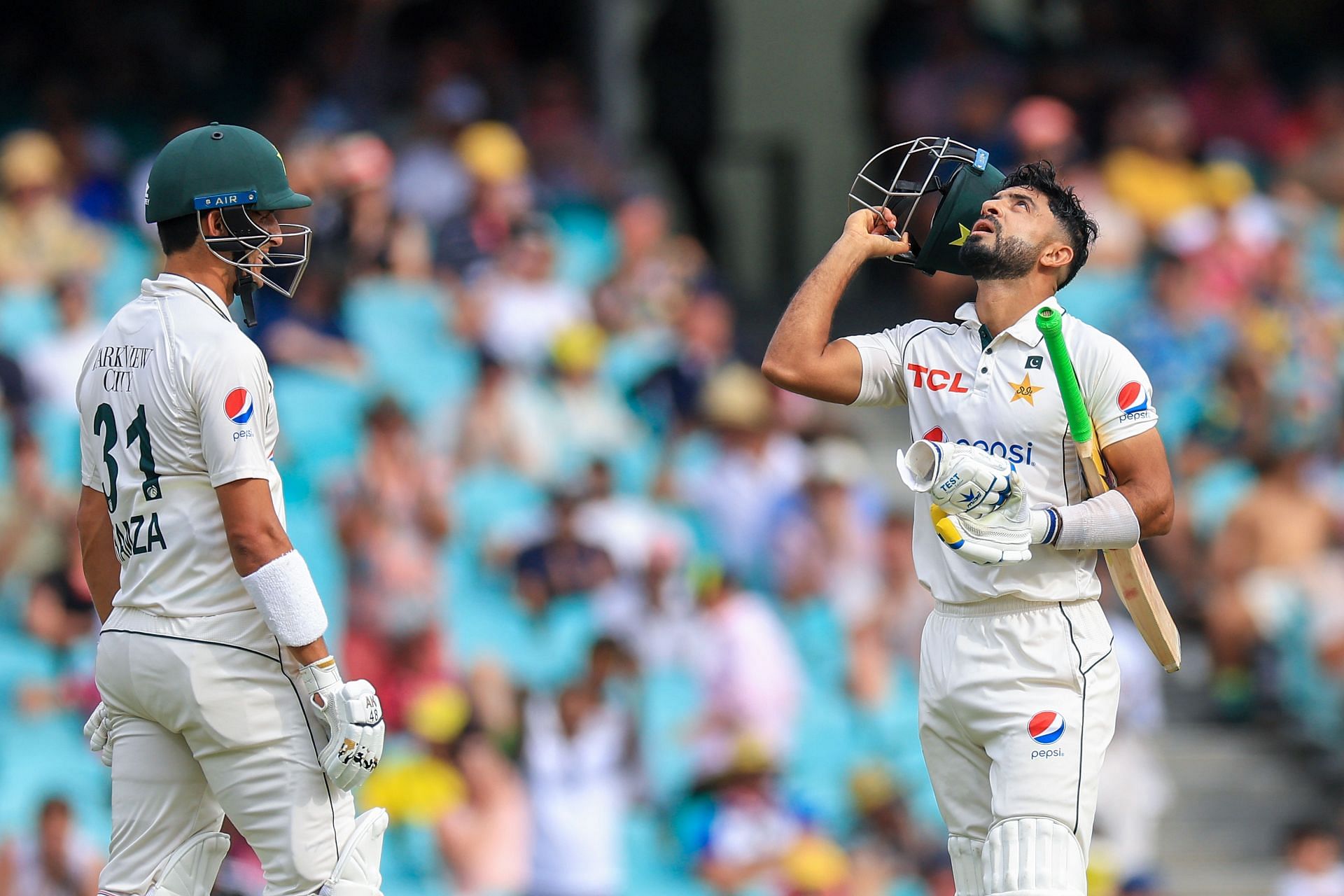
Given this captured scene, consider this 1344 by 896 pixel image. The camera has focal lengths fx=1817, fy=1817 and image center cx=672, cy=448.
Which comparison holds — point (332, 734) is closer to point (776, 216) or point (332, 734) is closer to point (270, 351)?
point (270, 351)

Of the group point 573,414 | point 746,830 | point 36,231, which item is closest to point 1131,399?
point 746,830

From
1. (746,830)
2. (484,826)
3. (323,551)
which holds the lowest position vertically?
(746,830)

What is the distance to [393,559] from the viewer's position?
29.4ft

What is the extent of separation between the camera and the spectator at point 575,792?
28.1 ft

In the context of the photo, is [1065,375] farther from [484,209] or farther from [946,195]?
[484,209]

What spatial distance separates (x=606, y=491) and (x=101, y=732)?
5526mm

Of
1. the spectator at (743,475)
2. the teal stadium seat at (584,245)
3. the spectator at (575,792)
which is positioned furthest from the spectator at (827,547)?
the teal stadium seat at (584,245)

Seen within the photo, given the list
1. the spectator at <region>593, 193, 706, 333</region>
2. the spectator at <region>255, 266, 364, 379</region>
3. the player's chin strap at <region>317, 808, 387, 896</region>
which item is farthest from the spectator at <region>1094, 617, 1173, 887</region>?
the player's chin strap at <region>317, 808, 387, 896</region>

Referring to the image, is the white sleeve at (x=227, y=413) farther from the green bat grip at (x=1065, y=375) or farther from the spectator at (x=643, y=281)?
the spectator at (x=643, y=281)

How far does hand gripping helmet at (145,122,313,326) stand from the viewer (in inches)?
169

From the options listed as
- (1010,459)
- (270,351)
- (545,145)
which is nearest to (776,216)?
(545,145)

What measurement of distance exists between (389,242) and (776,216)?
4.78 meters

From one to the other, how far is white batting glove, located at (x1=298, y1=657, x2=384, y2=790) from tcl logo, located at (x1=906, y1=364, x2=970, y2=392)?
62.4 inches

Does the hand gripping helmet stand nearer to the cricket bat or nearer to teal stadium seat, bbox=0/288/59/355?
the cricket bat
